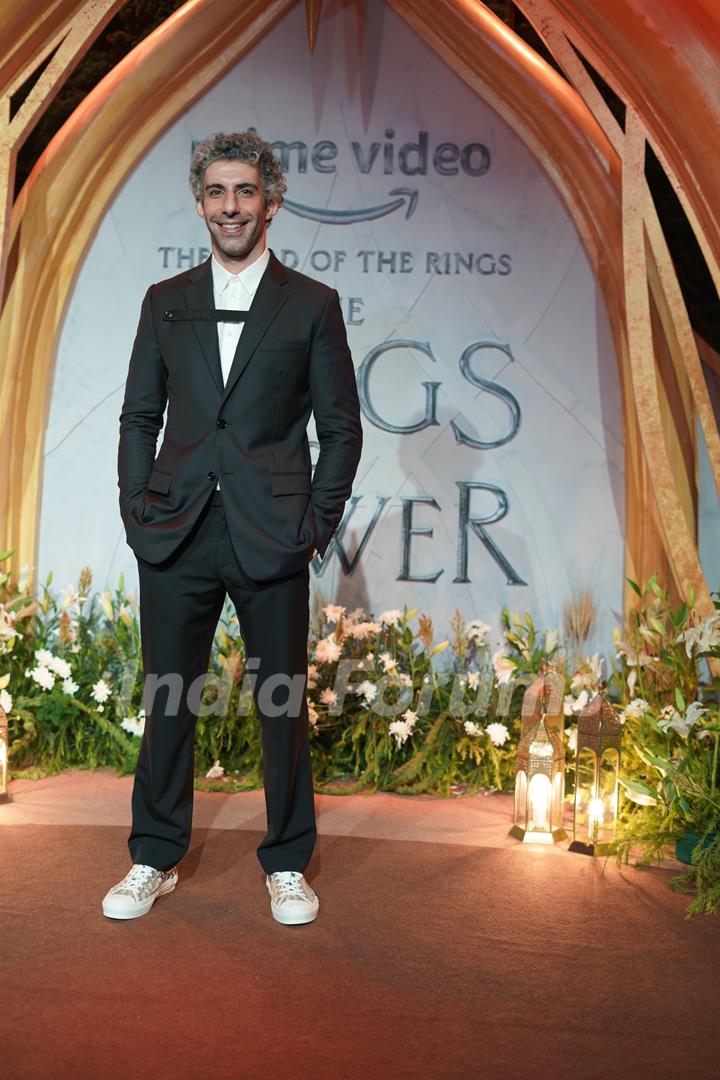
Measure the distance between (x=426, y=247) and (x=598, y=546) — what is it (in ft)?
4.59

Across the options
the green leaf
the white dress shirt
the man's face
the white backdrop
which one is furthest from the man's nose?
the green leaf

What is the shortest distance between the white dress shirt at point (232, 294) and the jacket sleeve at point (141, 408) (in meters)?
0.18

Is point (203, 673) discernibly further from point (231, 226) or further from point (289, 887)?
point (231, 226)

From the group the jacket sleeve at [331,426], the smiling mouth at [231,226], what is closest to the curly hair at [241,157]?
the smiling mouth at [231,226]

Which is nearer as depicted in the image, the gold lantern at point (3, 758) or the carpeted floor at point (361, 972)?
the carpeted floor at point (361, 972)

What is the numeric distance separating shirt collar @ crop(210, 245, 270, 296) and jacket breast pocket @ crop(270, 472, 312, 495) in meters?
0.50

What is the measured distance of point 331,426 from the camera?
9.93 ft

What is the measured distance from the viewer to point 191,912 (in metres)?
3.00

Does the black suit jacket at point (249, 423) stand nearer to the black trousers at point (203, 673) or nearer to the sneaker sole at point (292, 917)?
the black trousers at point (203, 673)

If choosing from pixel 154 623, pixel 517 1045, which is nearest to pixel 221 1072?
pixel 517 1045

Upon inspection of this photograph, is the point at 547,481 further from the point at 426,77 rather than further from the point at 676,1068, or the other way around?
the point at 676,1068

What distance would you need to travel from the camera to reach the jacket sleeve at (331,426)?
3.01 meters

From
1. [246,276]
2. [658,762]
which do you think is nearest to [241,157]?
[246,276]

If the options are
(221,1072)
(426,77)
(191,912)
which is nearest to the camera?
(221,1072)
